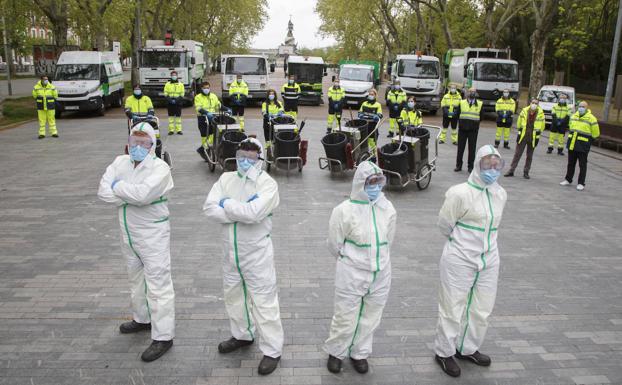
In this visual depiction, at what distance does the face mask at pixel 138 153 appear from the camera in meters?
4.69

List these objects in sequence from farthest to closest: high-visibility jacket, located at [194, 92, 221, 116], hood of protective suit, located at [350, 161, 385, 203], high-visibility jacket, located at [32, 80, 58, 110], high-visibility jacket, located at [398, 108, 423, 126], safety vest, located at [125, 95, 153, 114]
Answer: high-visibility jacket, located at [32, 80, 58, 110], high-visibility jacket, located at [398, 108, 423, 126], safety vest, located at [125, 95, 153, 114], high-visibility jacket, located at [194, 92, 221, 116], hood of protective suit, located at [350, 161, 385, 203]

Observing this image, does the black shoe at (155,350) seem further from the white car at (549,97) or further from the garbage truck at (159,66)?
the garbage truck at (159,66)

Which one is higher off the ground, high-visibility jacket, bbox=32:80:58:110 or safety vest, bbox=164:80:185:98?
safety vest, bbox=164:80:185:98

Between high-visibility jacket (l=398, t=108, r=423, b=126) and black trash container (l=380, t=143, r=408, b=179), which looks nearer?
black trash container (l=380, t=143, r=408, b=179)

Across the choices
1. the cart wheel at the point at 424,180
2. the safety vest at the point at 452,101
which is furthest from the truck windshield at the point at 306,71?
the cart wheel at the point at 424,180

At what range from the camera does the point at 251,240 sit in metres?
4.41

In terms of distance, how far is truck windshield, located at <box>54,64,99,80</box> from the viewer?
73.8 feet

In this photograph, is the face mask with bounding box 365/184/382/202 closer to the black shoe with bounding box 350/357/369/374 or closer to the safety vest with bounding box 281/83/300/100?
the black shoe with bounding box 350/357/369/374

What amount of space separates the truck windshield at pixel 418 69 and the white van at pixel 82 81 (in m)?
13.7

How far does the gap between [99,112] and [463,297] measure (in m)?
21.9

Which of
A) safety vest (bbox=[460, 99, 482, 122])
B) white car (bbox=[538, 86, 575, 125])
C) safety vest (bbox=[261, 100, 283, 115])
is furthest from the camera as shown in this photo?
white car (bbox=[538, 86, 575, 125])

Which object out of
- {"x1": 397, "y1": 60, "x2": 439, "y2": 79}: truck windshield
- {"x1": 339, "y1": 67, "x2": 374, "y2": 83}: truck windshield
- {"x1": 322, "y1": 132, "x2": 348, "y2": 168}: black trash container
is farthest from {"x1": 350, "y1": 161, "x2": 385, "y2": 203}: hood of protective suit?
{"x1": 339, "y1": 67, "x2": 374, "y2": 83}: truck windshield

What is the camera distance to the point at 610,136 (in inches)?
730

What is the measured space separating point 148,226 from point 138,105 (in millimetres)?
11064
